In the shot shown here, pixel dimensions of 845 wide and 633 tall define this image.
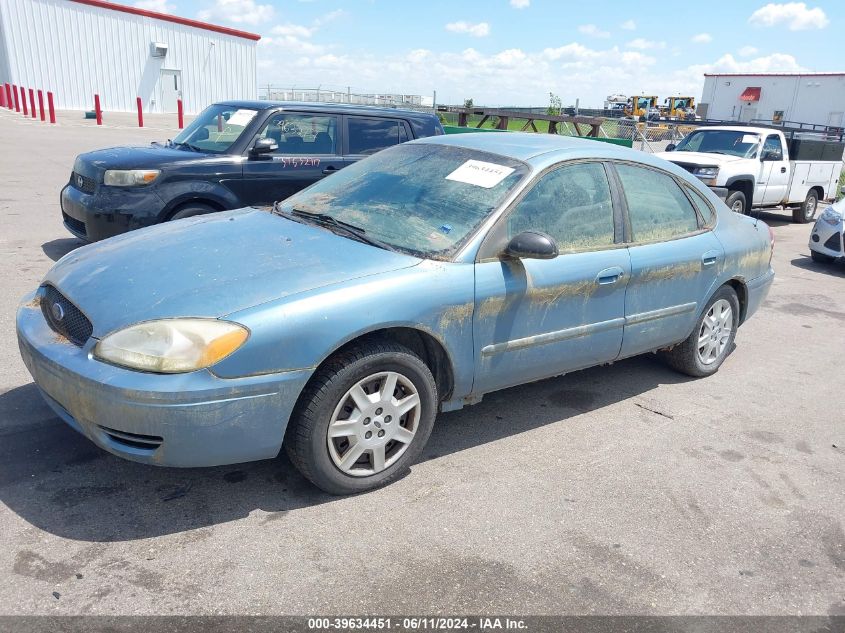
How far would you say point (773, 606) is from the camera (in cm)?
274

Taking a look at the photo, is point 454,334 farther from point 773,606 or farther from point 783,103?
point 783,103

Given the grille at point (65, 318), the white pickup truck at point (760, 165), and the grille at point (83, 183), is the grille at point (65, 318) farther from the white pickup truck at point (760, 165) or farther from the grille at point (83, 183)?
the white pickup truck at point (760, 165)

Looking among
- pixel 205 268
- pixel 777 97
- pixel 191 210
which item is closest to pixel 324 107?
pixel 191 210

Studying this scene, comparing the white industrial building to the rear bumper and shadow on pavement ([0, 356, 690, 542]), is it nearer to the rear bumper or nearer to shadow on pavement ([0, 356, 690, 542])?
the rear bumper

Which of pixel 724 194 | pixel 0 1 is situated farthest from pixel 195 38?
pixel 724 194

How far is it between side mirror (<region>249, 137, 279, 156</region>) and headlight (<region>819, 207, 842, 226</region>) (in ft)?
24.9

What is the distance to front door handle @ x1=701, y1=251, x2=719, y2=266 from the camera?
15.2ft

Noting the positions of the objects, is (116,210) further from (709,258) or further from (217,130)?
(709,258)

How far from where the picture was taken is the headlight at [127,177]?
6.46 metres

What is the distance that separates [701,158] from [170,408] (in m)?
11.9

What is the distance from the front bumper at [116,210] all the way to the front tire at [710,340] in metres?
4.73

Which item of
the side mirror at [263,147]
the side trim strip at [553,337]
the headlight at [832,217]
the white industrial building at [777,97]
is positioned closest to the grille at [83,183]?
the side mirror at [263,147]

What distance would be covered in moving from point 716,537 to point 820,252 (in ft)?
26.1

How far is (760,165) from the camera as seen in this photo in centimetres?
1269
